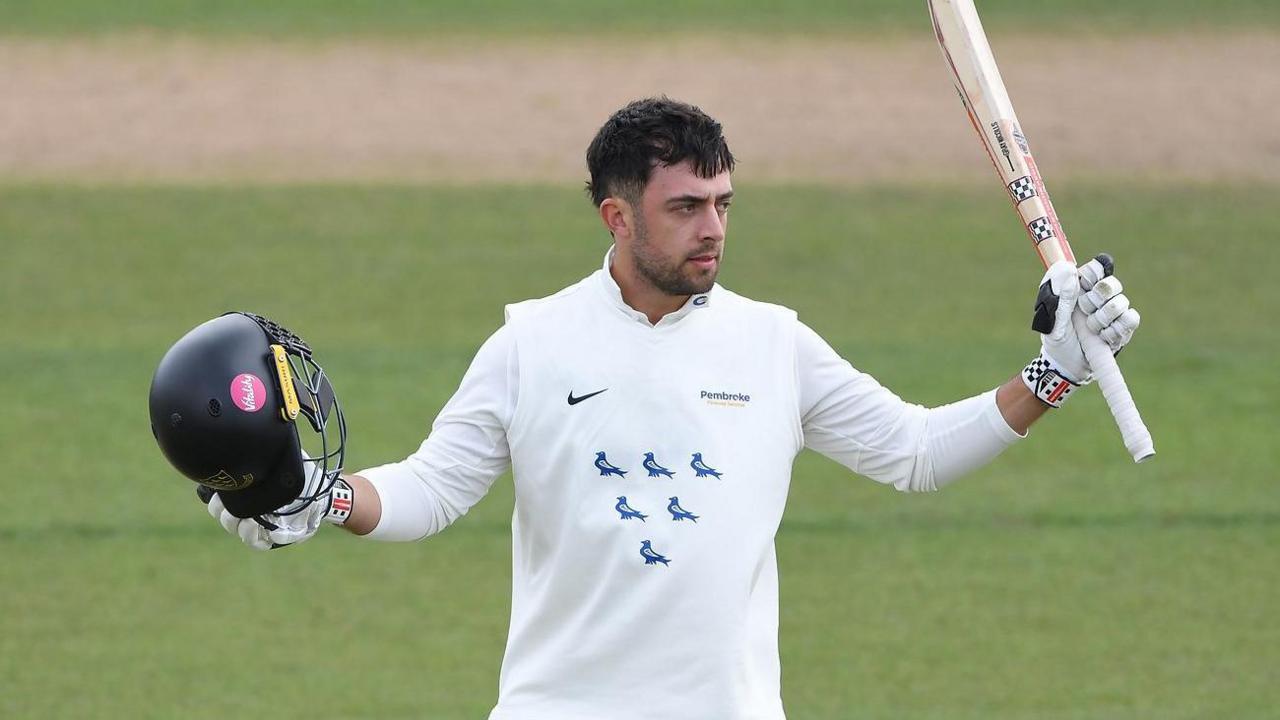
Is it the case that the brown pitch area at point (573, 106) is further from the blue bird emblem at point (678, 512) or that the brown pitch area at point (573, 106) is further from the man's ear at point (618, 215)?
the blue bird emblem at point (678, 512)

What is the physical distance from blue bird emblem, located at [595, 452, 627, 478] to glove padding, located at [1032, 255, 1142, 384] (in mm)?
1121

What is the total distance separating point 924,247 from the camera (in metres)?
17.3

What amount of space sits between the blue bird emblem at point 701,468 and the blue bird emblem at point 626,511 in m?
0.17

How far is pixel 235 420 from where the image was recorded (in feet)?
16.4

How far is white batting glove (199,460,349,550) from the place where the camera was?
5.06 meters

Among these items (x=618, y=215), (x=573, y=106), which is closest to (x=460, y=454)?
(x=618, y=215)

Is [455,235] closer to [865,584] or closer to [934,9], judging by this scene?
[865,584]


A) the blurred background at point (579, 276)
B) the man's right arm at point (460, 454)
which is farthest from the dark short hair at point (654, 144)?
the blurred background at point (579, 276)

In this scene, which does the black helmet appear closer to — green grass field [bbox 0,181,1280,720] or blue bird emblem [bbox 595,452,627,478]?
blue bird emblem [bbox 595,452,627,478]

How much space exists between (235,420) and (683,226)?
1.18 m

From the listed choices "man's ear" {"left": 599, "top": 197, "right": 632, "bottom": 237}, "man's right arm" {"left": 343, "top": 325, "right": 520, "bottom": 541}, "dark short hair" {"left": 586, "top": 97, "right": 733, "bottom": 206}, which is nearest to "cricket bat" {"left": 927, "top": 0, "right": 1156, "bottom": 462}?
"dark short hair" {"left": 586, "top": 97, "right": 733, "bottom": 206}

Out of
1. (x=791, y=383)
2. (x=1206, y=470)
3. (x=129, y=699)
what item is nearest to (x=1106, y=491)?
(x=1206, y=470)

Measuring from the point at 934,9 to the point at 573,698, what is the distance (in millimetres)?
2298

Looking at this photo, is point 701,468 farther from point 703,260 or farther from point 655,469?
point 703,260
